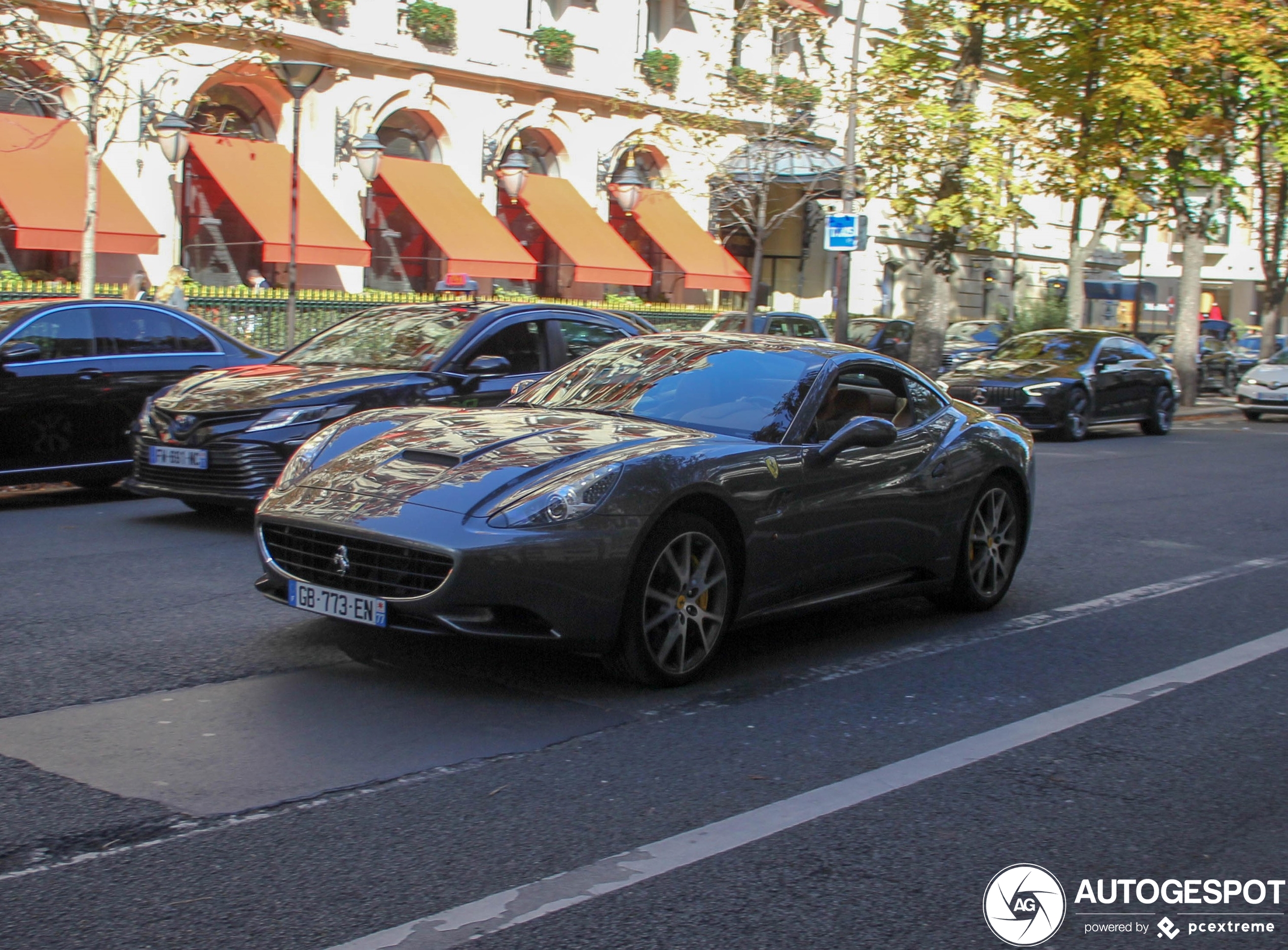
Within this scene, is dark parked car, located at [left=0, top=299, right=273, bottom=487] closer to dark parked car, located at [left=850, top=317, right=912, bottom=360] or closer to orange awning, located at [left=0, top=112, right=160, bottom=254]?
orange awning, located at [left=0, top=112, right=160, bottom=254]

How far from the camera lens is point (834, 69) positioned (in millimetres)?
28875

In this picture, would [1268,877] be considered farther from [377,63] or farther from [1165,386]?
[377,63]

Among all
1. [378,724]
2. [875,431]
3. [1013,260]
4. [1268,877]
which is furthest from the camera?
[1013,260]

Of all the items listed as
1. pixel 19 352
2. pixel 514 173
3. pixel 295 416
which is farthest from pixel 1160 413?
pixel 19 352

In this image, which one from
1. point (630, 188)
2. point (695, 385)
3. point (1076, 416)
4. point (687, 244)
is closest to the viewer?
point (695, 385)

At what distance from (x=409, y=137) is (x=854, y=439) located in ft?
80.7

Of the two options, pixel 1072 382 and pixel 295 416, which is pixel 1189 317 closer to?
pixel 1072 382

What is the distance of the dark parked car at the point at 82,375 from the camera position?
10.2m

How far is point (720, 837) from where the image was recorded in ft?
13.4

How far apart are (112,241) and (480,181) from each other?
9.57m

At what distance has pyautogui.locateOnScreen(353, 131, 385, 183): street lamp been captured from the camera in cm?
2603

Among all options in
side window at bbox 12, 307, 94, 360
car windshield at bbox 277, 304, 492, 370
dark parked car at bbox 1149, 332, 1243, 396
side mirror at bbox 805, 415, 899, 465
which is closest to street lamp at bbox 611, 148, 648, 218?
dark parked car at bbox 1149, 332, 1243, 396

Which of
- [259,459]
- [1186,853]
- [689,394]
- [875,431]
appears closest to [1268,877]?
[1186,853]

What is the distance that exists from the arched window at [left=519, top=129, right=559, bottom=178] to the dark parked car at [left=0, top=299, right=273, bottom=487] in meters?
20.6
